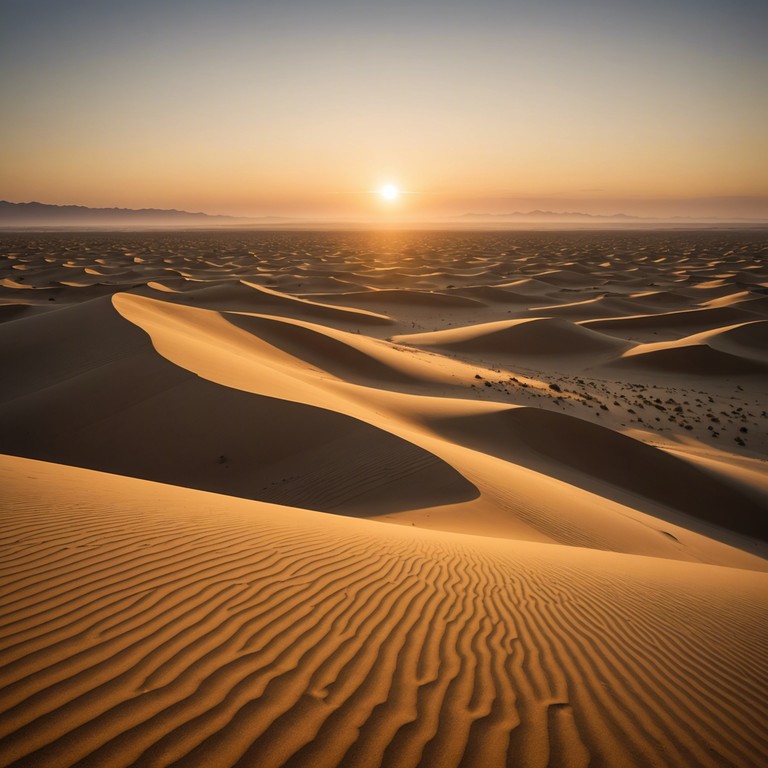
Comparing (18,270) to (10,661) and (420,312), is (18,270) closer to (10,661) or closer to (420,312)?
(420,312)

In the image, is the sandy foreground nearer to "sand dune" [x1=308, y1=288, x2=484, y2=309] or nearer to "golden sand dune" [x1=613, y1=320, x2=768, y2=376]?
"golden sand dune" [x1=613, y1=320, x2=768, y2=376]

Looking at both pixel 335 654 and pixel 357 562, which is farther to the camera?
pixel 357 562

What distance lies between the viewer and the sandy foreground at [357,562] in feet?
8.09

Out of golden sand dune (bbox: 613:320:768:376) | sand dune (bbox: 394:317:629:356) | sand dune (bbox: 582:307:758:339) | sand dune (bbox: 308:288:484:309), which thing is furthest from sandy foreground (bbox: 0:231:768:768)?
sand dune (bbox: 308:288:484:309)

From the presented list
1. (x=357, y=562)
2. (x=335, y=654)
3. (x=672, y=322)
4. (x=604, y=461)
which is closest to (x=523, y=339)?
(x=672, y=322)

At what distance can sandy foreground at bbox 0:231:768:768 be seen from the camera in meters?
2.46

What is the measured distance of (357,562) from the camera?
174 inches

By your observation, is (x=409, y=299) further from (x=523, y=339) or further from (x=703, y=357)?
(x=703, y=357)

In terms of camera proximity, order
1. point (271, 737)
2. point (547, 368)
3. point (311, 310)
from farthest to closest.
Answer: point (311, 310)
point (547, 368)
point (271, 737)

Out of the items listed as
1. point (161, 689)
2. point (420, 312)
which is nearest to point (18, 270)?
point (420, 312)

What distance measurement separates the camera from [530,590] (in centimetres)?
449

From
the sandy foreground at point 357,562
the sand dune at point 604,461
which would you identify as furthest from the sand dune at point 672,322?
the sand dune at point 604,461

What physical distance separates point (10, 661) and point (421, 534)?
3975mm

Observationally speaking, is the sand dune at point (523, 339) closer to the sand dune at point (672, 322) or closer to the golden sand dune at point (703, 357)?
the golden sand dune at point (703, 357)
